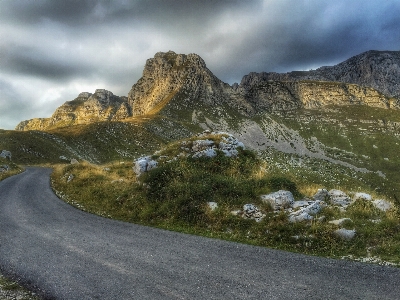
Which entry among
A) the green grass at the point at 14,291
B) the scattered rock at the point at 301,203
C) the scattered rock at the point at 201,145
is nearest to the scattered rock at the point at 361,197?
the scattered rock at the point at 301,203

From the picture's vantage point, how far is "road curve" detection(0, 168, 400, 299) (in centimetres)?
824

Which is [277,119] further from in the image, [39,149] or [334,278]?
[334,278]

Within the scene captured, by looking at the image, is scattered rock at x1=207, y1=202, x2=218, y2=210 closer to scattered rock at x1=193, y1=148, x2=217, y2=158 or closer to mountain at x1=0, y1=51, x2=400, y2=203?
scattered rock at x1=193, y1=148, x2=217, y2=158

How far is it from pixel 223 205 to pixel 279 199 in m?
3.50

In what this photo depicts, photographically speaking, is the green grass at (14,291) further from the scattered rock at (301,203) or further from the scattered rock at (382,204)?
the scattered rock at (382,204)

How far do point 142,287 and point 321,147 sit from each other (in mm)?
163517

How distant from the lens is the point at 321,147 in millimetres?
154750

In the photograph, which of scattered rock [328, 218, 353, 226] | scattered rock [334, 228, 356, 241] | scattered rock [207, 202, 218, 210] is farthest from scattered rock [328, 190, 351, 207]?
scattered rock [207, 202, 218, 210]

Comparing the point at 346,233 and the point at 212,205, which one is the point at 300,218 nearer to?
the point at 346,233

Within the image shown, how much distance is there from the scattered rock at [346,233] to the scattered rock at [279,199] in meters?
3.68

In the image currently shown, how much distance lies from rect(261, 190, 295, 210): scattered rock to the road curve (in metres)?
4.58

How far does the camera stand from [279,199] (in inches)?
648

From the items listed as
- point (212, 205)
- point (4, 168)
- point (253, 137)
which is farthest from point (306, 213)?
point (253, 137)

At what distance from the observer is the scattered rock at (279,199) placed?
16.2 meters
